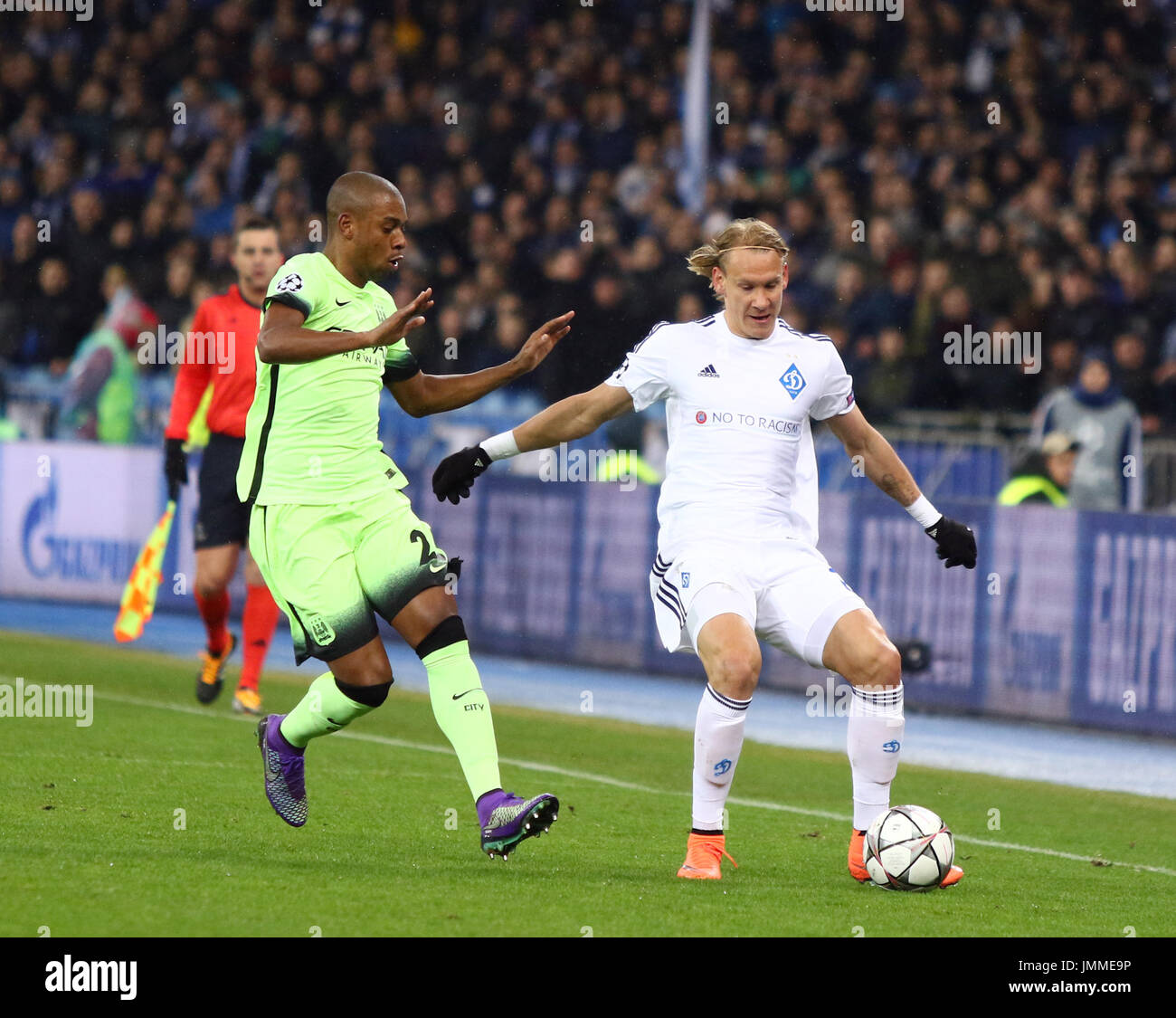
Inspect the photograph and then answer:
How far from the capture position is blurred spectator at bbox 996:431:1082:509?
12.9 metres

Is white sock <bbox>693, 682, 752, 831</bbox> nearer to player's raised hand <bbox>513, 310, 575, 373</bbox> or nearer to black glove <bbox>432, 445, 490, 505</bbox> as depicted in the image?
black glove <bbox>432, 445, 490, 505</bbox>

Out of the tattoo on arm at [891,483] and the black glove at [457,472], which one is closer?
the black glove at [457,472]

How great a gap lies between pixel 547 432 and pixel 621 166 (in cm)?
1268

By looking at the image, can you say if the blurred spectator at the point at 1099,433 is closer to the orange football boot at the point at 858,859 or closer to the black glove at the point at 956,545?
the black glove at the point at 956,545

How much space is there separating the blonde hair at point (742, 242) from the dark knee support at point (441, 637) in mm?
1422

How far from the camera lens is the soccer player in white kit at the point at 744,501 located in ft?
21.7

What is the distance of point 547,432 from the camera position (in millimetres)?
6969

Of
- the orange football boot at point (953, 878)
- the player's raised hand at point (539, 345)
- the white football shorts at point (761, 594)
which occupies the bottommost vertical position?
the orange football boot at point (953, 878)

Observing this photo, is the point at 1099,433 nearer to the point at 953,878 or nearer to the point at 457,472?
the point at 953,878
